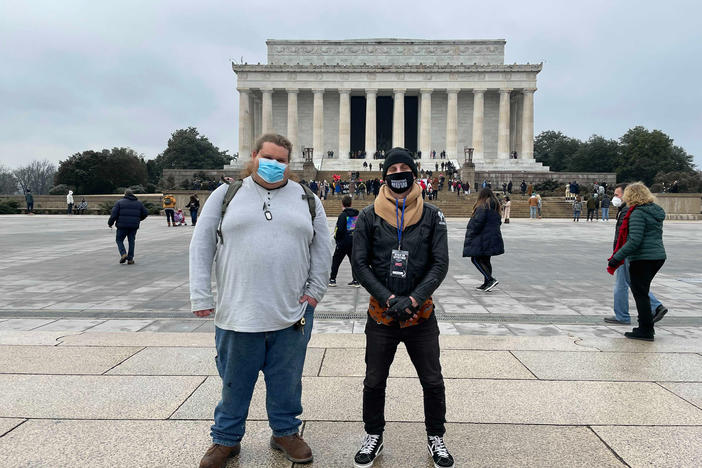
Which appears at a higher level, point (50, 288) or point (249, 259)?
point (249, 259)

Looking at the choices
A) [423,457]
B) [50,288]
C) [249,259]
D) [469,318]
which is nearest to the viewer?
[249,259]

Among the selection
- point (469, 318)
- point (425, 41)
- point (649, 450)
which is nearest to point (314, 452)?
point (649, 450)

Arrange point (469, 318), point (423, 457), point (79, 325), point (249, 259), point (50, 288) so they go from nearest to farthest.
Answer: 1. point (249, 259)
2. point (423, 457)
3. point (79, 325)
4. point (469, 318)
5. point (50, 288)

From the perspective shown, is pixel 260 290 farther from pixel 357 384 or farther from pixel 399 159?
pixel 357 384

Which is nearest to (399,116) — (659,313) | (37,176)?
(659,313)

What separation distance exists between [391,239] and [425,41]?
2636 inches

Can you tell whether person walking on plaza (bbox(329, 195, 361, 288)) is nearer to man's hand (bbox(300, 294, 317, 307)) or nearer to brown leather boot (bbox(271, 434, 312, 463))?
man's hand (bbox(300, 294, 317, 307))

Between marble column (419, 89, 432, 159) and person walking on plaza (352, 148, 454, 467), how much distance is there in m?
61.0

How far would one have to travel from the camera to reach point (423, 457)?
335cm

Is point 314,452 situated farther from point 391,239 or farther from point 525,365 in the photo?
point 525,365

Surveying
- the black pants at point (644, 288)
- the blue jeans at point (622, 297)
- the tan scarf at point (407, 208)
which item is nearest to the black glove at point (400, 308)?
the tan scarf at point (407, 208)

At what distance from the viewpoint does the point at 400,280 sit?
3330 millimetres

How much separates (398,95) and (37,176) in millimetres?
94705

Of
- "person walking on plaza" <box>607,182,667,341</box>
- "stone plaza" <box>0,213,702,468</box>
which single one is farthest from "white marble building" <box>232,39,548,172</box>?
"person walking on plaza" <box>607,182,667,341</box>
